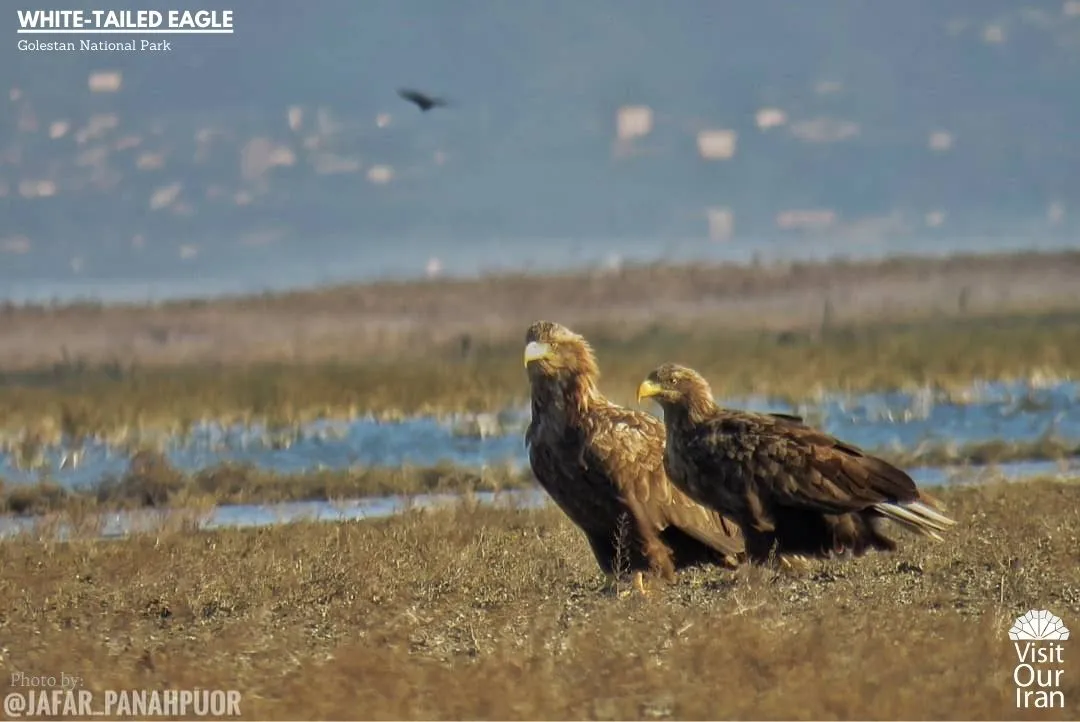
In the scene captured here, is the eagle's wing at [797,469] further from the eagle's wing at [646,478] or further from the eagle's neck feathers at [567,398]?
the eagle's neck feathers at [567,398]

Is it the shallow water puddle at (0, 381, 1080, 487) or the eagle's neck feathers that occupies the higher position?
the eagle's neck feathers

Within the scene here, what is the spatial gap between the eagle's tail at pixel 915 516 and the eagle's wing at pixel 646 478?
3.65 ft

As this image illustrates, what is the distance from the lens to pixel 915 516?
12.9m

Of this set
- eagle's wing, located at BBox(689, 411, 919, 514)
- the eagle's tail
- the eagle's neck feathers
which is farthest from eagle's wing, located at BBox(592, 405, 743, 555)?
the eagle's tail

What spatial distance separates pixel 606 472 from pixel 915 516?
1937mm

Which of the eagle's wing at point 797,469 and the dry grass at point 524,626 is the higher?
the eagle's wing at point 797,469

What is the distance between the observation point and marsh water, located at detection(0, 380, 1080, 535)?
70.6ft

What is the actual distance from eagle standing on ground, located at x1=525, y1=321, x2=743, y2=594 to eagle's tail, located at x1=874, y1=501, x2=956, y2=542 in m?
1.13

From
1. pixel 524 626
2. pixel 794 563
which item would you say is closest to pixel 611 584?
pixel 794 563

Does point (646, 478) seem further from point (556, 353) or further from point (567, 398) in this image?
point (556, 353)

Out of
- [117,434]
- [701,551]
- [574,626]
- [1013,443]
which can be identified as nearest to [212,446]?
[117,434]

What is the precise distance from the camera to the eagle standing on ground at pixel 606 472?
13.1 metres

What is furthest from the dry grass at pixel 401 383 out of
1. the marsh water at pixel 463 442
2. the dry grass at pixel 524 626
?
the dry grass at pixel 524 626

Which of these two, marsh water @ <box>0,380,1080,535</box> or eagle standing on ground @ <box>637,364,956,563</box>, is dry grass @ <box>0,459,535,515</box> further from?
eagle standing on ground @ <box>637,364,956,563</box>
